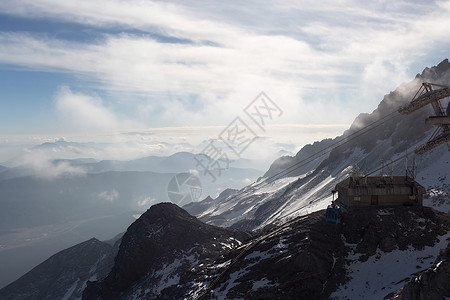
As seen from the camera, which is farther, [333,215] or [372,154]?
[372,154]

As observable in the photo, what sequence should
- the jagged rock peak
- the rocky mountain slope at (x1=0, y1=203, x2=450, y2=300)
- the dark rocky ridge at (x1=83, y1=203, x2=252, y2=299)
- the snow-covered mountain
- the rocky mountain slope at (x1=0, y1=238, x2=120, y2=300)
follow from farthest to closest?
the rocky mountain slope at (x1=0, y1=238, x2=120, y2=300), the snow-covered mountain, the jagged rock peak, the dark rocky ridge at (x1=83, y1=203, x2=252, y2=299), the rocky mountain slope at (x1=0, y1=203, x2=450, y2=300)

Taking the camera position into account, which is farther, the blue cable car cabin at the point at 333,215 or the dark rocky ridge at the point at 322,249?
the blue cable car cabin at the point at 333,215

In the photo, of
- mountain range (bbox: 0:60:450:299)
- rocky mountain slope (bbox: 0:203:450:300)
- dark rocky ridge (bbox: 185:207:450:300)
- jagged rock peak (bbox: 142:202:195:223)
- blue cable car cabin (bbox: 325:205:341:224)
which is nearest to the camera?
rocky mountain slope (bbox: 0:203:450:300)

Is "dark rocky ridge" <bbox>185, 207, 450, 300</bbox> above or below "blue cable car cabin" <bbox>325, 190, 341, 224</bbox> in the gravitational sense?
below

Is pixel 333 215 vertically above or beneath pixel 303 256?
above

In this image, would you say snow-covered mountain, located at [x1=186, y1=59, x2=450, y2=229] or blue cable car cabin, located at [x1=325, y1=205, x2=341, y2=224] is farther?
snow-covered mountain, located at [x1=186, y1=59, x2=450, y2=229]

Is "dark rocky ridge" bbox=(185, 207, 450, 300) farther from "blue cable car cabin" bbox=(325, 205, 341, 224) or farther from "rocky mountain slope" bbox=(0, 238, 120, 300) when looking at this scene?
"rocky mountain slope" bbox=(0, 238, 120, 300)

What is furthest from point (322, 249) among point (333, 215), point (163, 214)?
point (163, 214)

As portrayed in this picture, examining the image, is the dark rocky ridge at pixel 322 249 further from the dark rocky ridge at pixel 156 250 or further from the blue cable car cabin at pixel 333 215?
the dark rocky ridge at pixel 156 250

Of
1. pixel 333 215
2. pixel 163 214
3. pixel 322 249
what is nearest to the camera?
pixel 322 249

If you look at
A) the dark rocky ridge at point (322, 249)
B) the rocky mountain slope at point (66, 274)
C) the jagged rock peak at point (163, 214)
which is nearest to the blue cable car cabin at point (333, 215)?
the dark rocky ridge at point (322, 249)

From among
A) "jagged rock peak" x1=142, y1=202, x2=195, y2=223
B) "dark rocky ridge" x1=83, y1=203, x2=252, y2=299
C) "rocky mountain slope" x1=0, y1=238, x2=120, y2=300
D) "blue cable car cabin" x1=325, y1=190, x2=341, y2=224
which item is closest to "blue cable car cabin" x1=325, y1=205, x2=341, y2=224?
"blue cable car cabin" x1=325, y1=190, x2=341, y2=224

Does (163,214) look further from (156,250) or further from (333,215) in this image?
(333,215)

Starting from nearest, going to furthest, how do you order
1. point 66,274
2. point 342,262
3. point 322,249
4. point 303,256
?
point 303,256
point 342,262
point 322,249
point 66,274
